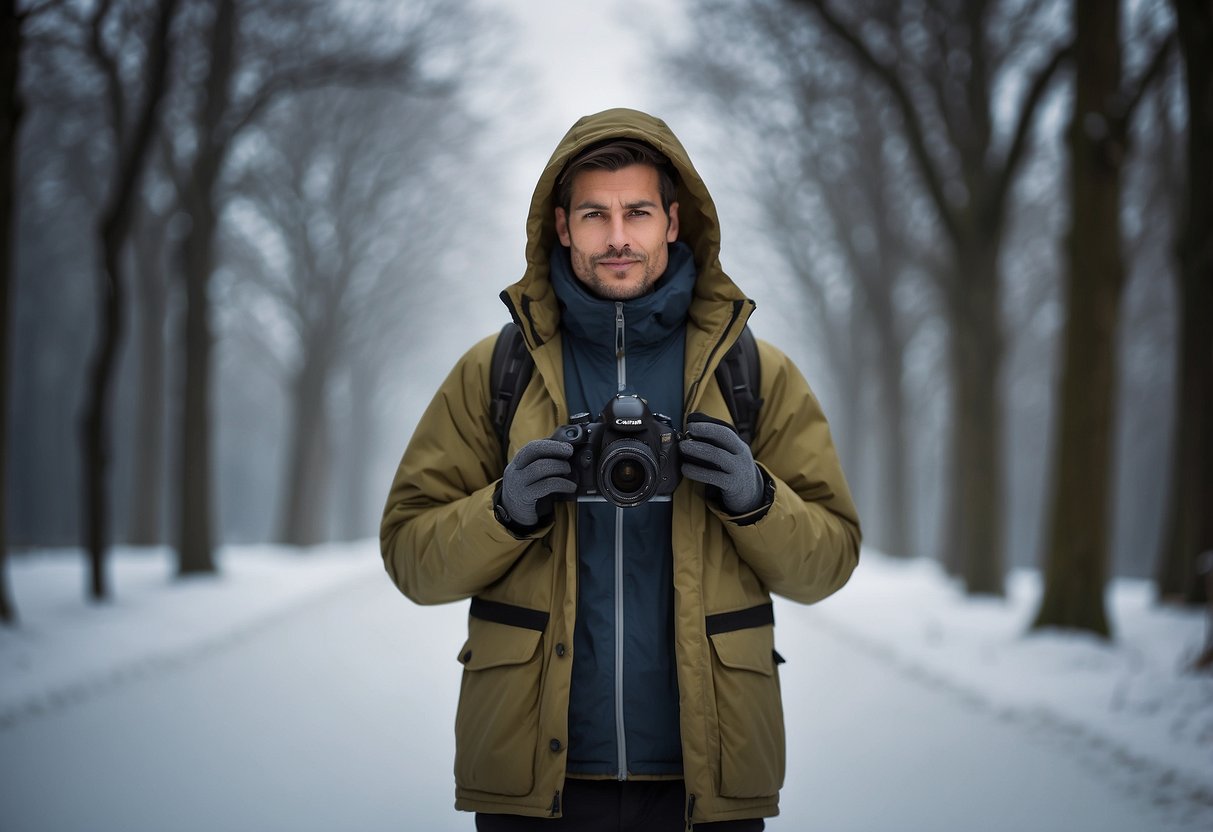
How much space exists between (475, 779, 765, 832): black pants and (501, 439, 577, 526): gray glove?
623 mm

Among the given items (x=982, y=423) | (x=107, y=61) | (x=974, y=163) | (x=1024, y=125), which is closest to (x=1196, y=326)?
(x=1024, y=125)

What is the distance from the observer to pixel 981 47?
11625 mm

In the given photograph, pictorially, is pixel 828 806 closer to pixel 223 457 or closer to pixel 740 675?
pixel 740 675

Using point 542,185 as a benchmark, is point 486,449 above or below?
below

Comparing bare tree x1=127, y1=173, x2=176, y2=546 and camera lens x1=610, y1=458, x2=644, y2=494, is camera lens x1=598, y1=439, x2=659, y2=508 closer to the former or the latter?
camera lens x1=610, y1=458, x2=644, y2=494

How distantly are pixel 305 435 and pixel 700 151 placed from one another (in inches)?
354

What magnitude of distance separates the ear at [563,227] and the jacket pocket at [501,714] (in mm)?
911

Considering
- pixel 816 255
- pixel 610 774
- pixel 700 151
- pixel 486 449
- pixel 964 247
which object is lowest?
pixel 610 774

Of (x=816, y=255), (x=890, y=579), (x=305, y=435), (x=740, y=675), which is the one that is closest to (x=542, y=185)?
(x=740, y=675)

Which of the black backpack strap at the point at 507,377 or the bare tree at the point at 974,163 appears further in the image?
the bare tree at the point at 974,163

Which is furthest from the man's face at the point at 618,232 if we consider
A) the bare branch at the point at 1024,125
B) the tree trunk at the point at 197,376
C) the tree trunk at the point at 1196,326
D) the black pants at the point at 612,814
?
the tree trunk at the point at 197,376

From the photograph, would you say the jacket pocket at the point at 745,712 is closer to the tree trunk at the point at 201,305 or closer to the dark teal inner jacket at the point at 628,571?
the dark teal inner jacket at the point at 628,571

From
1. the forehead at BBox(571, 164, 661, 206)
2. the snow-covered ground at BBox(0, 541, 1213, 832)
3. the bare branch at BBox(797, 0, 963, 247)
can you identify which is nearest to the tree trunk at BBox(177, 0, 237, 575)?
the snow-covered ground at BBox(0, 541, 1213, 832)

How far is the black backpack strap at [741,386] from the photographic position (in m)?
2.49
